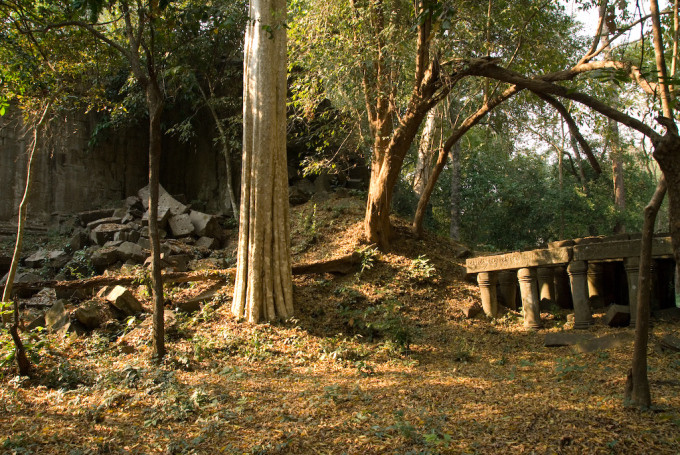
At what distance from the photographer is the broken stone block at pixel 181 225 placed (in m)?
12.1

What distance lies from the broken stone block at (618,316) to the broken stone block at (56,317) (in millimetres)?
7886

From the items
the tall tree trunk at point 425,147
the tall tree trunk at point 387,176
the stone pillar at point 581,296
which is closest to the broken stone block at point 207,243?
the tall tree trunk at point 387,176

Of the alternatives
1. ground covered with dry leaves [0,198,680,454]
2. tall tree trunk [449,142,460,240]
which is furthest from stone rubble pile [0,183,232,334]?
tall tree trunk [449,142,460,240]

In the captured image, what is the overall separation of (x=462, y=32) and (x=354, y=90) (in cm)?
233

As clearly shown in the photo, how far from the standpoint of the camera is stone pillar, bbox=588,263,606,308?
8.69 meters

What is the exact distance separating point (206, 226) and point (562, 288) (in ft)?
26.2

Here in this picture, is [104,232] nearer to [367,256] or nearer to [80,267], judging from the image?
[80,267]

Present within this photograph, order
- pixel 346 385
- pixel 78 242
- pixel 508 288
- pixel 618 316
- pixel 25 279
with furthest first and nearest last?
pixel 78 242 < pixel 25 279 < pixel 508 288 < pixel 618 316 < pixel 346 385

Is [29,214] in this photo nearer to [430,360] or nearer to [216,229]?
[216,229]

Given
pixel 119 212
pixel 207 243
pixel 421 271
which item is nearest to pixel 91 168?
pixel 119 212

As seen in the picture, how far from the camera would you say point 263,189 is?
7.52 metres

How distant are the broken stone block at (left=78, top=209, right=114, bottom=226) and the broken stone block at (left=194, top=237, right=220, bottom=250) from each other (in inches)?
124

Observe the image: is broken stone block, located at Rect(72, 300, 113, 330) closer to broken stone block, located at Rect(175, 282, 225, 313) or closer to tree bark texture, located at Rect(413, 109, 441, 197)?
broken stone block, located at Rect(175, 282, 225, 313)

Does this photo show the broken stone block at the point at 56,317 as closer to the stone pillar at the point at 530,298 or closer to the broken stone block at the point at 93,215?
the broken stone block at the point at 93,215
